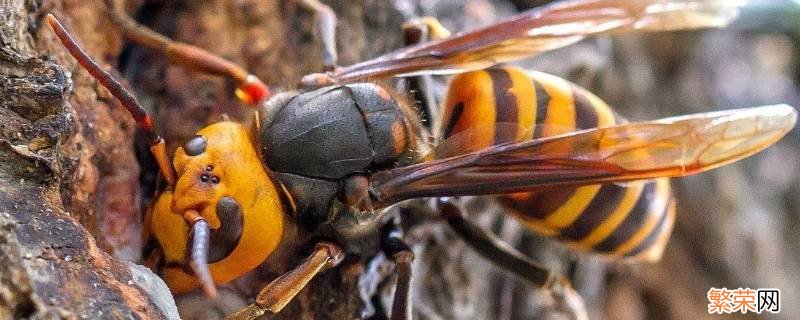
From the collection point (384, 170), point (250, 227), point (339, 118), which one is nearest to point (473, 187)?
point (384, 170)

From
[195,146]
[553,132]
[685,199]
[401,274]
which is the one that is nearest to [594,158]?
[553,132]

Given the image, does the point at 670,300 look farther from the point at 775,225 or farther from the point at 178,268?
the point at 178,268

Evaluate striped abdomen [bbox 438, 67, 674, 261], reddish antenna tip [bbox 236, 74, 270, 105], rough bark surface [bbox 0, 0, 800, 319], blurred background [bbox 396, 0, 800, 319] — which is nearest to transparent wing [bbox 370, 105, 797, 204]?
striped abdomen [bbox 438, 67, 674, 261]

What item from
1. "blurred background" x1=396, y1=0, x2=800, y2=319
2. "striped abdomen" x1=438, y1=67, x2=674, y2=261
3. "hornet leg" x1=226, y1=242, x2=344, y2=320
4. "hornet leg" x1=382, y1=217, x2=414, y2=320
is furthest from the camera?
"blurred background" x1=396, y1=0, x2=800, y2=319

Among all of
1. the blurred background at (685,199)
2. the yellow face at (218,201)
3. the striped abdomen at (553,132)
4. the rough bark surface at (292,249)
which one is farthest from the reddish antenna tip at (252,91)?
the blurred background at (685,199)

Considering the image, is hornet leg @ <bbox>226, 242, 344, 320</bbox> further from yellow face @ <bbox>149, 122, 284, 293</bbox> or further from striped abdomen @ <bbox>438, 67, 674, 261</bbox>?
striped abdomen @ <bbox>438, 67, 674, 261</bbox>

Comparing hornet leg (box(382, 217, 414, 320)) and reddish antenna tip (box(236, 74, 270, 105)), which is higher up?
reddish antenna tip (box(236, 74, 270, 105))

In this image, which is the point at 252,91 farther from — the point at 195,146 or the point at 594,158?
the point at 594,158
